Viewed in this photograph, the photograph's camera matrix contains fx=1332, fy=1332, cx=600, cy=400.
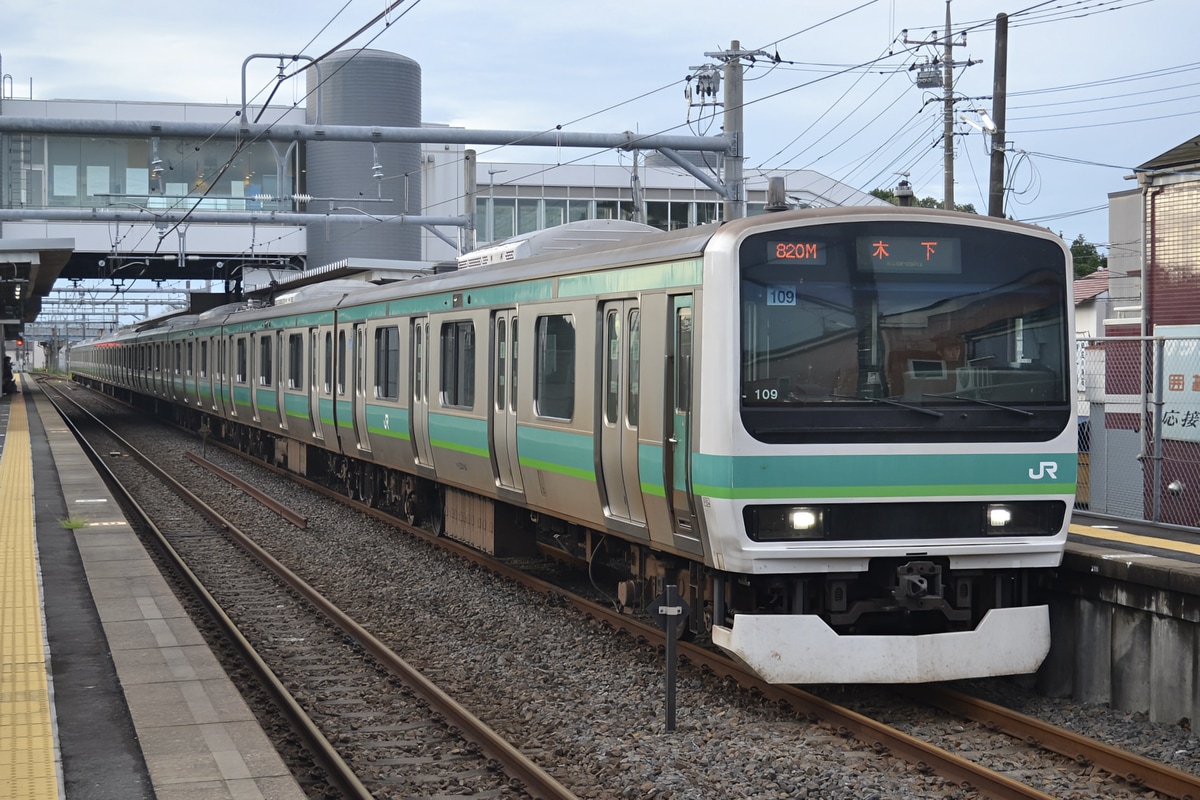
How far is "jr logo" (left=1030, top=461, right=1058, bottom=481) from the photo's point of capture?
7.66 meters

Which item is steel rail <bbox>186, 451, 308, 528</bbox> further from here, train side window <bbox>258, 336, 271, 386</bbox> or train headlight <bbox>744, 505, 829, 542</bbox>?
train headlight <bbox>744, 505, 829, 542</bbox>

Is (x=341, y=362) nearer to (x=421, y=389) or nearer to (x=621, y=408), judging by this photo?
(x=421, y=389)

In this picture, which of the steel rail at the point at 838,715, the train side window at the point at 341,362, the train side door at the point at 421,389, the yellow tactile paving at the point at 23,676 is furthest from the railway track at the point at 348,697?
the train side window at the point at 341,362

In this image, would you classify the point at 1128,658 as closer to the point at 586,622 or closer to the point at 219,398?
the point at 586,622

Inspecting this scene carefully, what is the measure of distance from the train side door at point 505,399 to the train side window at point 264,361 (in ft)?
38.1

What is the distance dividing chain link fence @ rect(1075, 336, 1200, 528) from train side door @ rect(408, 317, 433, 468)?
6.16 meters

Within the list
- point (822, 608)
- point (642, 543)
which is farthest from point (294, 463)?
point (822, 608)

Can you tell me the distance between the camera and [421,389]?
44.7 feet

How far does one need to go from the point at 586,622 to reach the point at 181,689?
3333 mm

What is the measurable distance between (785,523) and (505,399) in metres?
4.21

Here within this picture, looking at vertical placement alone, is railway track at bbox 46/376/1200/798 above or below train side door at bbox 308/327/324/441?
below

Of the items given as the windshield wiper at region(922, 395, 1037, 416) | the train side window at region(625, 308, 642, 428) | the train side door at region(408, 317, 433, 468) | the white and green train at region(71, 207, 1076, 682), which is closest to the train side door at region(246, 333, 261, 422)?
the train side door at region(408, 317, 433, 468)

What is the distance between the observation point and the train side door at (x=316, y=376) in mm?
17844

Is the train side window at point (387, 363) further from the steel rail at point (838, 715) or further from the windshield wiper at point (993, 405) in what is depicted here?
the windshield wiper at point (993, 405)
